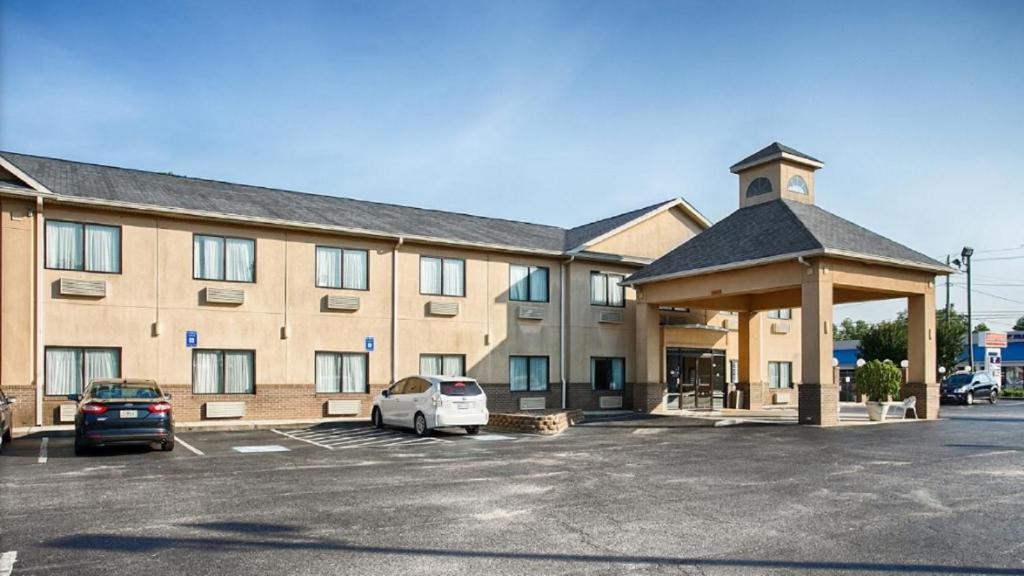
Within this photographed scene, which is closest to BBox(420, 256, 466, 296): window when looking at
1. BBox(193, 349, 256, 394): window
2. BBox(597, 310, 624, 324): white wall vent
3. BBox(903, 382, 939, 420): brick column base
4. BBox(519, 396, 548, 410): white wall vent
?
BBox(519, 396, 548, 410): white wall vent

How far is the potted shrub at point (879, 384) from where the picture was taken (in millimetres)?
24087

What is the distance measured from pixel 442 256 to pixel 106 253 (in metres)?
9.68

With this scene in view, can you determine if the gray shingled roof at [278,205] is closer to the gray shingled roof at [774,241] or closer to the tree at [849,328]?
the gray shingled roof at [774,241]

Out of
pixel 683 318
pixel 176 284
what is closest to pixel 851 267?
pixel 683 318

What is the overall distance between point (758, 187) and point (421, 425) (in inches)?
614

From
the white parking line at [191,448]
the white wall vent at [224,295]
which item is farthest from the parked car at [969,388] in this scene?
the white parking line at [191,448]

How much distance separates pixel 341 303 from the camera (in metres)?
23.6

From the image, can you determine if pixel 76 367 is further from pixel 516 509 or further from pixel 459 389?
pixel 516 509

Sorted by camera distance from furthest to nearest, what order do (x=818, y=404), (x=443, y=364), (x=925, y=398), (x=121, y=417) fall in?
(x=443, y=364)
(x=925, y=398)
(x=818, y=404)
(x=121, y=417)

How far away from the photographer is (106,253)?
20.5 meters

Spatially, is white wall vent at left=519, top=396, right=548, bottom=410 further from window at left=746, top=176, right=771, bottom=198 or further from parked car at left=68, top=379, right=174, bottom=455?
parked car at left=68, top=379, right=174, bottom=455

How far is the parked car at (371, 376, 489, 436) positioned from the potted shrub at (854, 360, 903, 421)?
1223 centimetres

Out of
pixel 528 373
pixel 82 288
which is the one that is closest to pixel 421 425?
pixel 528 373

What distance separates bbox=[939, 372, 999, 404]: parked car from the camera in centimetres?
3794
